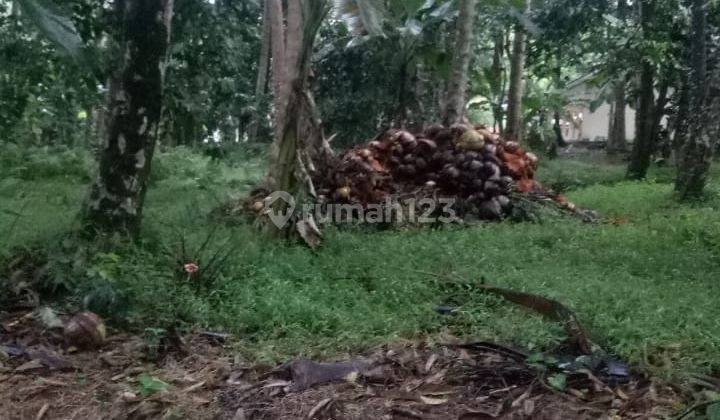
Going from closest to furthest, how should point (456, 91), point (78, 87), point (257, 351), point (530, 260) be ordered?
1. point (257, 351)
2. point (530, 260)
3. point (78, 87)
4. point (456, 91)

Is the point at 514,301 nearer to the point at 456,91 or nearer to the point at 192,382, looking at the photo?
the point at 192,382

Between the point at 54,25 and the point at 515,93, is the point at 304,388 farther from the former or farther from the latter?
the point at 515,93

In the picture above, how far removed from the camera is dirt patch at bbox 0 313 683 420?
3.27 metres

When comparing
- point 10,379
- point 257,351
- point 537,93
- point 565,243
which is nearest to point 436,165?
point 565,243

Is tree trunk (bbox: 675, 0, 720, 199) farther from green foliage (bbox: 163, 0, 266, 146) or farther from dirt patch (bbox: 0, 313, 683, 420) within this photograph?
dirt patch (bbox: 0, 313, 683, 420)

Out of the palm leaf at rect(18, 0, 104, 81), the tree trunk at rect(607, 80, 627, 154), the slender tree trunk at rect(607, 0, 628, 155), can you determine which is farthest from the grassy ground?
the tree trunk at rect(607, 80, 627, 154)

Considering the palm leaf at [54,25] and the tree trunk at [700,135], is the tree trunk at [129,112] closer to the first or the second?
the palm leaf at [54,25]

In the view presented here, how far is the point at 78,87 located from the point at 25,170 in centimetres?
404

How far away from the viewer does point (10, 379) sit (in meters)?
3.76

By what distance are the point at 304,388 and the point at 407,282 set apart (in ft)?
5.63

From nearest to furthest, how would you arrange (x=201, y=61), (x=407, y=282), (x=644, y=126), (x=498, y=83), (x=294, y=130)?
(x=407, y=282) → (x=294, y=130) → (x=201, y=61) → (x=644, y=126) → (x=498, y=83)

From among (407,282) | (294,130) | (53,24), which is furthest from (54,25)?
(407,282)

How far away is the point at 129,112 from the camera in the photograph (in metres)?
5.14

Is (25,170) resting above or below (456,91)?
below
